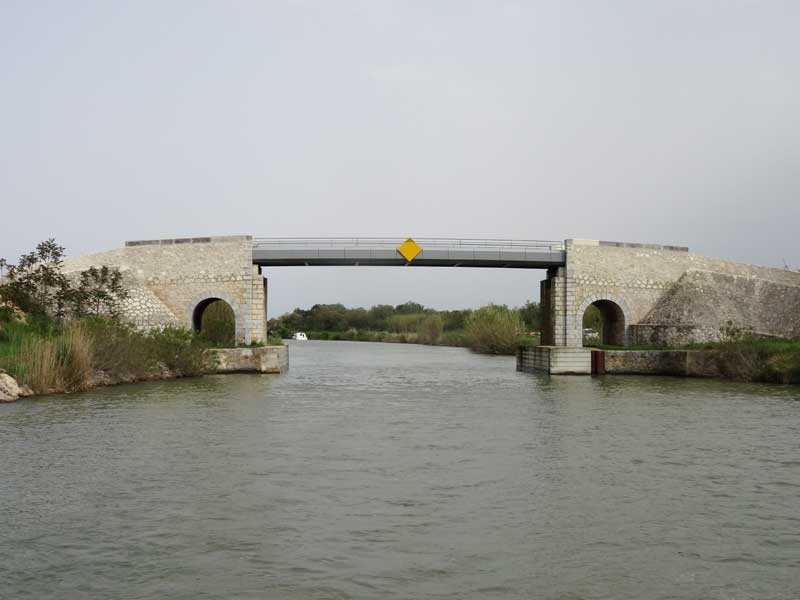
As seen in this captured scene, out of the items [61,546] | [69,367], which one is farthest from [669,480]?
[69,367]

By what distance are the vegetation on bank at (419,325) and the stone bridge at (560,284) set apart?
710 inches

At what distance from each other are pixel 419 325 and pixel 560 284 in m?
45.5

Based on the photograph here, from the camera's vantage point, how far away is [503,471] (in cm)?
1105

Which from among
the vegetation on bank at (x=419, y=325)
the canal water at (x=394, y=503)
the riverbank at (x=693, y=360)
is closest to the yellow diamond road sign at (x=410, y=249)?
the riverbank at (x=693, y=360)

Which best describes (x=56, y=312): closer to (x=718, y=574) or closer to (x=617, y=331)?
(x=617, y=331)

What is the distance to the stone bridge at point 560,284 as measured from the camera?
31922 millimetres

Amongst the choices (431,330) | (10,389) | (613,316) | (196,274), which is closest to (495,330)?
(613,316)

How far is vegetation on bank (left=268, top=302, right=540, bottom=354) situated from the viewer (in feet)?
178

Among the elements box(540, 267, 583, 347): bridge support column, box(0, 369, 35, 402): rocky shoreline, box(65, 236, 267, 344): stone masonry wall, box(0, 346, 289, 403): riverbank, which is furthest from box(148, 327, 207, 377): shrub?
box(540, 267, 583, 347): bridge support column

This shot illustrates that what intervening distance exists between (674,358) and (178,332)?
20151mm

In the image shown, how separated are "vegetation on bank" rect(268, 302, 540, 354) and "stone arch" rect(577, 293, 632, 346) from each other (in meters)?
15.1

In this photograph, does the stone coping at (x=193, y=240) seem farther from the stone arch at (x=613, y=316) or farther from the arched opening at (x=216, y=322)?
the stone arch at (x=613, y=316)

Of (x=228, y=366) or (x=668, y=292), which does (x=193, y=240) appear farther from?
(x=668, y=292)

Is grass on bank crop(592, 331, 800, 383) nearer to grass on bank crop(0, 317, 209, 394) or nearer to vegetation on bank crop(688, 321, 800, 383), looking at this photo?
vegetation on bank crop(688, 321, 800, 383)
